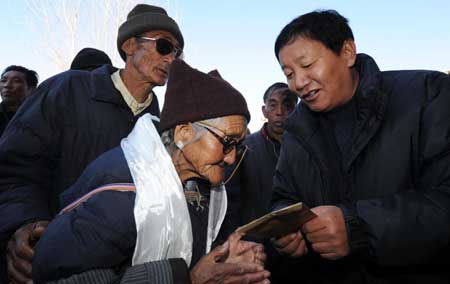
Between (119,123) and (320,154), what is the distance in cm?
125

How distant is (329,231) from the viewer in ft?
6.25

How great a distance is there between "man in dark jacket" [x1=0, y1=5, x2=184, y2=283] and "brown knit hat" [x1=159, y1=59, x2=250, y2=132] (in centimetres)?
81

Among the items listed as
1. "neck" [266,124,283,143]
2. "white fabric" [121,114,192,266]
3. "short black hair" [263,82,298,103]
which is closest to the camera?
"white fabric" [121,114,192,266]

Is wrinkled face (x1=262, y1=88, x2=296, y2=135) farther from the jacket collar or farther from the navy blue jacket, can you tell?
the navy blue jacket

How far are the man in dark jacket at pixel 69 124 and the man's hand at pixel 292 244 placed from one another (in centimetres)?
114

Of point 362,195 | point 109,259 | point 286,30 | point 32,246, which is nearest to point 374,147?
point 362,195

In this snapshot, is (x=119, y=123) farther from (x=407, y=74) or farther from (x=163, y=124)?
(x=407, y=74)

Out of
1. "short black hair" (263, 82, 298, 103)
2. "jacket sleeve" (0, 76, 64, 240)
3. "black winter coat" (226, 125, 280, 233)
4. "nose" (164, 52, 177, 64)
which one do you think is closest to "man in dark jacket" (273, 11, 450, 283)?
"nose" (164, 52, 177, 64)

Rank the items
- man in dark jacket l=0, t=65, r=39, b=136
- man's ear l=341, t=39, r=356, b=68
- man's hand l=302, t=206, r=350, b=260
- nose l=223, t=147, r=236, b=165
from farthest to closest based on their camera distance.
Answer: man in dark jacket l=0, t=65, r=39, b=136 → man's ear l=341, t=39, r=356, b=68 → nose l=223, t=147, r=236, b=165 → man's hand l=302, t=206, r=350, b=260

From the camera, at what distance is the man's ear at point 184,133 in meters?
1.94

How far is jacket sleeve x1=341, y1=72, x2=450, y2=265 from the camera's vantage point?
1942 mm

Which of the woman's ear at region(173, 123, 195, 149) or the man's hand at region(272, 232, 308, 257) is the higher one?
the woman's ear at region(173, 123, 195, 149)

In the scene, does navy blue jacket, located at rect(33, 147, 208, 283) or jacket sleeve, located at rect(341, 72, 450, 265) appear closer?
navy blue jacket, located at rect(33, 147, 208, 283)

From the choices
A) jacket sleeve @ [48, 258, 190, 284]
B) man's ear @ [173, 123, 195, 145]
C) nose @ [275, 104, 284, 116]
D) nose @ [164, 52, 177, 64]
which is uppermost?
nose @ [164, 52, 177, 64]
